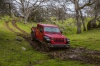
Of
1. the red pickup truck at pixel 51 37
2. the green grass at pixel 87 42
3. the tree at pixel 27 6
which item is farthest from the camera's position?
the tree at pixel 27 6

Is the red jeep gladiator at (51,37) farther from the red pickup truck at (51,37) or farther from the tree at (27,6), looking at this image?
the tree at (27,6)

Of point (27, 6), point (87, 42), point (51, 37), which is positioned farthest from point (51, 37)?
point (27, 6)

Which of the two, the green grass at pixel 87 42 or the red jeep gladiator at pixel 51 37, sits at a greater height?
the red jeep gladiator at pixel 51 37

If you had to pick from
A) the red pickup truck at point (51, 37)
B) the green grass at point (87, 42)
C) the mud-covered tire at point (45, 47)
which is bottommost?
the green grass at point (87, 42)

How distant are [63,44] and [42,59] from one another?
4766mm

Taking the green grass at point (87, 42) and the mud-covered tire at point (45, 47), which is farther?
the green grass at point (87, 42)

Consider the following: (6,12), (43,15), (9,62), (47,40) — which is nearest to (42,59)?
(9,62)

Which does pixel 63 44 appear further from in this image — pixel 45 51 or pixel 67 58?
pixel 67 58

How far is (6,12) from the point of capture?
3036 cm

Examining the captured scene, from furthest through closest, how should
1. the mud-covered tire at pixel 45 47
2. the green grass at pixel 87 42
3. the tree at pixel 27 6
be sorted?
1. the tree at pixel 27 6
2. the green grass at pixel 87 42
3. the mud-covered tire at pixel 45 47

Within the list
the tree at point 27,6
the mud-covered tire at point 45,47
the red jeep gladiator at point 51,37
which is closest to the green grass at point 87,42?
the red jeep gladiator at point 51,37

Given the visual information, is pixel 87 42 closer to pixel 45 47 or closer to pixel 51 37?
pixel 51 37

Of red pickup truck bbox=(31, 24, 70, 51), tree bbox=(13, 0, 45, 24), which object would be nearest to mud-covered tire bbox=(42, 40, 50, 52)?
red pickup truck bbox=(31, 24, 70, 51)

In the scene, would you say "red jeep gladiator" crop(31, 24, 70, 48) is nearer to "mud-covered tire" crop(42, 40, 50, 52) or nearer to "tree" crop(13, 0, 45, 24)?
"mud-covered tire" crop(42, 40, 50, 52)
